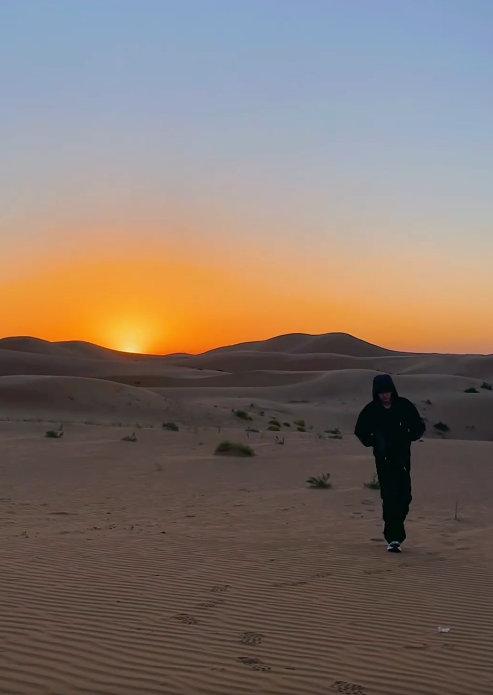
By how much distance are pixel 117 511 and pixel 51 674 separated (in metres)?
7.76

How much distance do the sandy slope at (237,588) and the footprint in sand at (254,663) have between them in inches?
0.6

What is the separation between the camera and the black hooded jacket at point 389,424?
8852mm

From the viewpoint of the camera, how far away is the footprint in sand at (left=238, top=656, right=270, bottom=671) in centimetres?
464

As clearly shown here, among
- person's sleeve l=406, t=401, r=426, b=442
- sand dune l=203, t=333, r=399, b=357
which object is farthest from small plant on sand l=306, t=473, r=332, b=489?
sand dune l=203, t=333, r=399, b=357

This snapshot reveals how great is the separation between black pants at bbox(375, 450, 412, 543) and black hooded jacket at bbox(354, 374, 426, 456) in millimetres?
101

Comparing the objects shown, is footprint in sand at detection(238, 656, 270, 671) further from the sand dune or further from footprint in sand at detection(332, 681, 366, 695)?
the sand dune

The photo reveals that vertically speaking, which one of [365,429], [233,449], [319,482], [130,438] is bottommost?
[319,482]

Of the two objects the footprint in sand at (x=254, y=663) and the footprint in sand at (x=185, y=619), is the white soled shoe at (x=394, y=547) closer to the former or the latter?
the footprint in sand at (x=185, y=619)

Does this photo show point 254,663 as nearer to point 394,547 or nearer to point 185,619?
point 185,619

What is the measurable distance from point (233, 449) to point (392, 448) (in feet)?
32.7

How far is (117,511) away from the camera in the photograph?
1205 cm

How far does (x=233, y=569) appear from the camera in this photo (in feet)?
25.0

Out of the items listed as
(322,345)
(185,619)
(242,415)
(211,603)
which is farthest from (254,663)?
(322,345)

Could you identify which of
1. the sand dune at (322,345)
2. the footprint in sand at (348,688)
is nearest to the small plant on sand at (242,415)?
the footprint in sand at (348,688)
